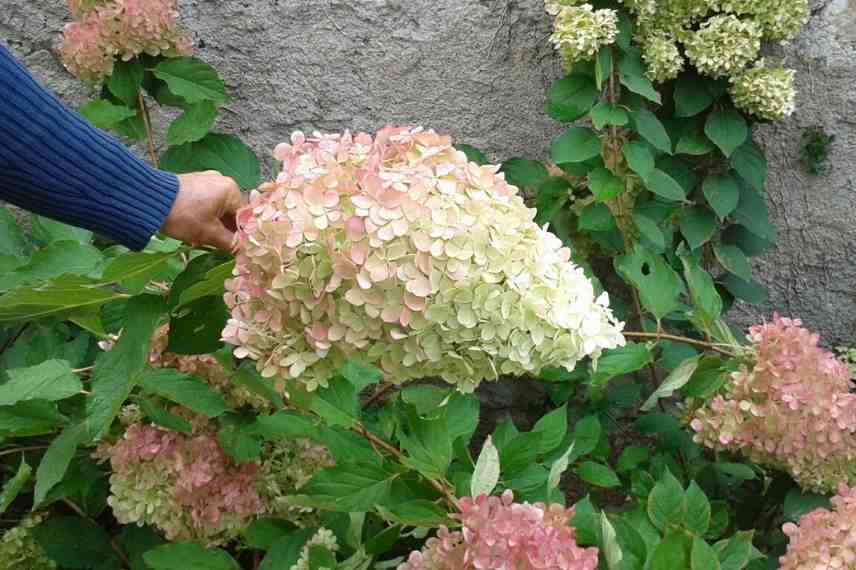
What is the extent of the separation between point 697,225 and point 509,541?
112 cm

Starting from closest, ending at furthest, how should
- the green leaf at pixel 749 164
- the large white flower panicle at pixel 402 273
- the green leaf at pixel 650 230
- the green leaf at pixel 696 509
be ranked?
the large white flower panicle at pixel 402 273 → the green leaf at pixel 696 509 → the green leaf at pixel 650 230 → the green leaf at pixel 749 164

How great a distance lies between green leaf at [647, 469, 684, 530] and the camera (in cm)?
116

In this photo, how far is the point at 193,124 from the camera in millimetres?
1713

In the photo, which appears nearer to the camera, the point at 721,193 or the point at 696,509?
the point at 696,509

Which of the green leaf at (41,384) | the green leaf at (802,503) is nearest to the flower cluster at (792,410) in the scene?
the green leaf at (802,503)

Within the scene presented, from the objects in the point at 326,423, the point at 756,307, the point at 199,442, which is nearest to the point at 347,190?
the point at 326,423

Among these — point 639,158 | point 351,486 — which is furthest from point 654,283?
point 351,486

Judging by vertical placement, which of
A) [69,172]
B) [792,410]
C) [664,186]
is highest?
[69,172]

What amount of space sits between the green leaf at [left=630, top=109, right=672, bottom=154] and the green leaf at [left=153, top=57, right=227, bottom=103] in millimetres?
810

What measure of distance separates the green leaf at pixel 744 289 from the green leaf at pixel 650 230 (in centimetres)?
24

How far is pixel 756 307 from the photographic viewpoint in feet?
6.88

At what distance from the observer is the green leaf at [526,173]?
190cm

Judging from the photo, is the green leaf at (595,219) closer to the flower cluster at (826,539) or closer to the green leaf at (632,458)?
the green leaf at (632,458)

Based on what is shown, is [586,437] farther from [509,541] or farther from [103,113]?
[103,113]
